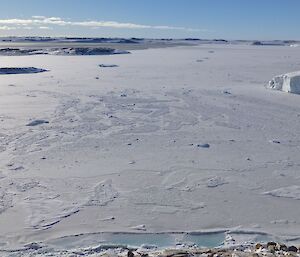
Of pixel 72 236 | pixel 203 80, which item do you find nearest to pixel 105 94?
pixel 203 80

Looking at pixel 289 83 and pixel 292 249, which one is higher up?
pixel 289 83

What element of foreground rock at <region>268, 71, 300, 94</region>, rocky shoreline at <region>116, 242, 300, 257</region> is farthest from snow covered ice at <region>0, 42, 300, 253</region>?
foreground rock at <region>268, 71, 300, 94</region>

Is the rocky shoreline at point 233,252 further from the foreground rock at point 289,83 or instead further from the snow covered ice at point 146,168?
the foreground rock at point 289,83

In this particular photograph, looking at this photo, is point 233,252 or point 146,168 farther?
point 146,168

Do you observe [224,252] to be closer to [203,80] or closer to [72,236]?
[72,236]

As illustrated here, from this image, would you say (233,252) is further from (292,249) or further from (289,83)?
(289,83)

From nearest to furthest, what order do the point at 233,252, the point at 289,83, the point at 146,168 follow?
the point at 233,252
the point at 146,168
the point at 289,83

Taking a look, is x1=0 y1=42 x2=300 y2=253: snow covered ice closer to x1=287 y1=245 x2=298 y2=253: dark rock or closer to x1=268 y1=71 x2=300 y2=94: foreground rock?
x1=287 y1=245 x2=298 y2=253: dark rock

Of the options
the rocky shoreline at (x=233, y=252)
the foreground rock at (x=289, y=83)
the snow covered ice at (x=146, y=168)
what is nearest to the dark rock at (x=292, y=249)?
the rocky shoreline at (x=233, y=252)

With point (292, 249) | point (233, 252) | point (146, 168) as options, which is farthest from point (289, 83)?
point (233, 252)

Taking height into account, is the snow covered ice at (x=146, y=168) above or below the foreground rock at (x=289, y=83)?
below

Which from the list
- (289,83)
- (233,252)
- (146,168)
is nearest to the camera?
(233,252)

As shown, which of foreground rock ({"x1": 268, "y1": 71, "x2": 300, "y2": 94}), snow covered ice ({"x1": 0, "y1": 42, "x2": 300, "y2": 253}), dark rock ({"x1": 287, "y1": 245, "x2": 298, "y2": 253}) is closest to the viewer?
dark rock ({"x1": 287, "y1": 245, "x2": 298, "y2": 253})
